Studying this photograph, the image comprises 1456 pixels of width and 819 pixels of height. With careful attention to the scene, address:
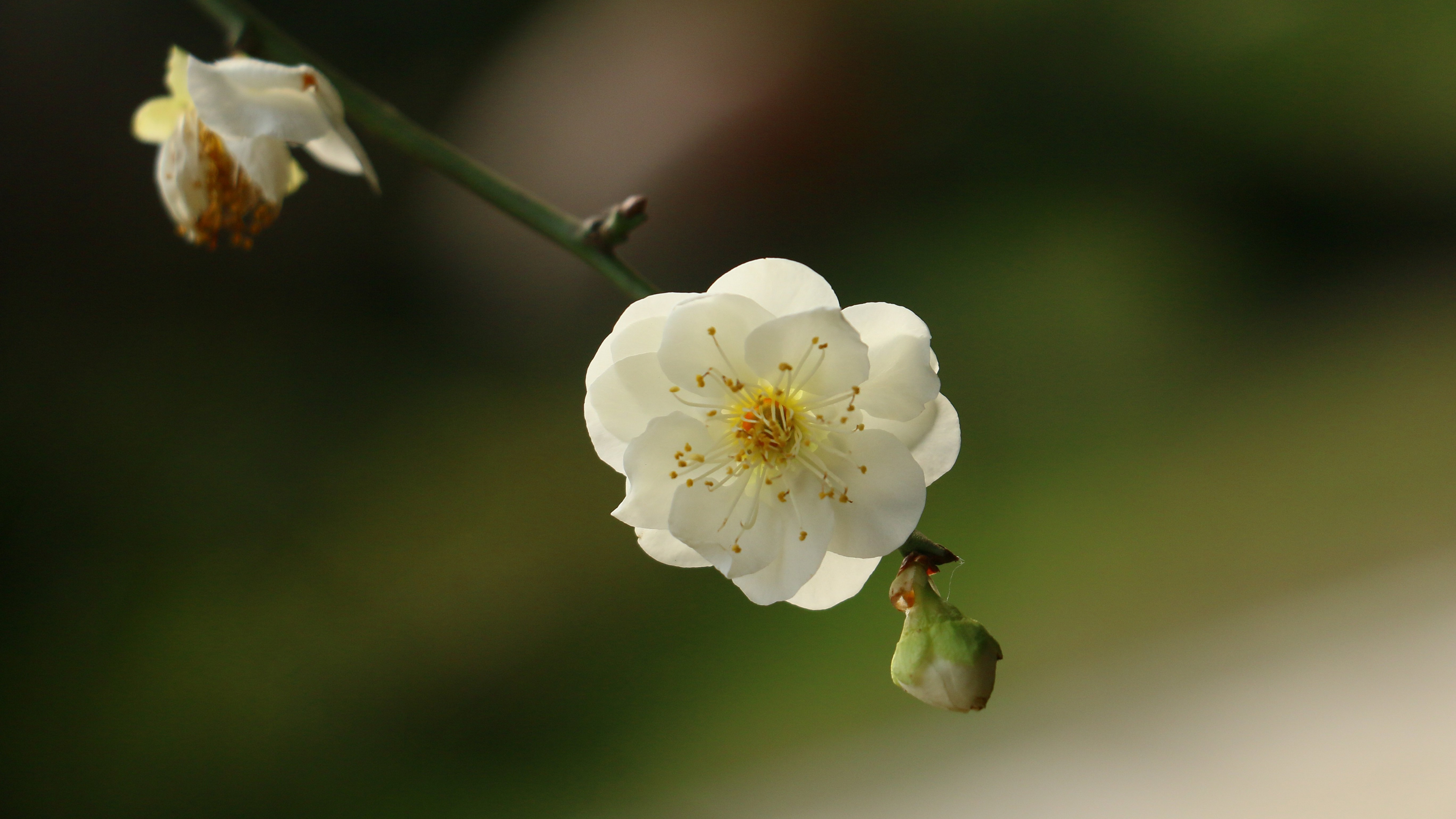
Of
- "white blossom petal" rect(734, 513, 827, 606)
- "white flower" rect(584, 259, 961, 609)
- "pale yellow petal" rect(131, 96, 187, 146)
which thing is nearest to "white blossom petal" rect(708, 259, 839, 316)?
"white flower" rect(584, 259, 961, 609)

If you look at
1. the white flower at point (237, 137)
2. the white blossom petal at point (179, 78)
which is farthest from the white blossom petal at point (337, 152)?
the white blossom petal at point (179, 78)

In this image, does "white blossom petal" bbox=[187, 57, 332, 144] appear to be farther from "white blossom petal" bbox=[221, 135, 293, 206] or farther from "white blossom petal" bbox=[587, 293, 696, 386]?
"white blossom petal" bbox=[587, 293, 696, 386]

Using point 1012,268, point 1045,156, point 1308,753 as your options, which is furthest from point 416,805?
point 1045,156

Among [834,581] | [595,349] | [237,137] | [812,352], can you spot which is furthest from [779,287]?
[595,349]

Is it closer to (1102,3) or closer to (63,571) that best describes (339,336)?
(63,571)

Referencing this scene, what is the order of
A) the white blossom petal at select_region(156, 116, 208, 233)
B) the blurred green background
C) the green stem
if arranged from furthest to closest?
the blurred green background < the white blossom petal at select_region(156, 116, 208, 233) < the green stem

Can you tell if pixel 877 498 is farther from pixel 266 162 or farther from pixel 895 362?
pixel 266 162

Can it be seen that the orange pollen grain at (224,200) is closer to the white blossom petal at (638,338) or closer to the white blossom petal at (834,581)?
the white blossom petal at (638,338)
